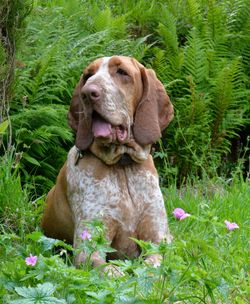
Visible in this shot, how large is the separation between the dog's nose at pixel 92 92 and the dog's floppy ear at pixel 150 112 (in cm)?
44

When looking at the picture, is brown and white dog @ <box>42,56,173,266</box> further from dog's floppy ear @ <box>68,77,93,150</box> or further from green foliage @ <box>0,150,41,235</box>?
green foliage @ <box>0,150,41,235</box>

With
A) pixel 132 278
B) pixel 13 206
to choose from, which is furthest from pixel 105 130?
pixel 132 278

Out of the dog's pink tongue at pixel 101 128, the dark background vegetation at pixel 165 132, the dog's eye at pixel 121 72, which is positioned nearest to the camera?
the dark background vegetation at pixel 165 132

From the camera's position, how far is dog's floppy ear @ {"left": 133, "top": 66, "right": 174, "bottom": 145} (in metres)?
5.70

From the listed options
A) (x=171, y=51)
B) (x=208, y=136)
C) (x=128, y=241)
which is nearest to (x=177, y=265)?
(x=128, y=241)

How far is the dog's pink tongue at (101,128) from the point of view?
5.48 metres

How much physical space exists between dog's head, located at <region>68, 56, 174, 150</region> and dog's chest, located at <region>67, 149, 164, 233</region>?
0.68 ft

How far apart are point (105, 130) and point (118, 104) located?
19 centimetres

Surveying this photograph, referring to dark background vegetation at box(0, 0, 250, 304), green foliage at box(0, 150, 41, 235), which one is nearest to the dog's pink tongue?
dark background vegetation at box(0, 0, 250, 304)

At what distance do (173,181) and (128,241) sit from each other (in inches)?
98.7

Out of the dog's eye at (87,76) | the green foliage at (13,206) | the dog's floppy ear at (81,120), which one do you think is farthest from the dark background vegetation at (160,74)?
the dog's eye at (87,76)

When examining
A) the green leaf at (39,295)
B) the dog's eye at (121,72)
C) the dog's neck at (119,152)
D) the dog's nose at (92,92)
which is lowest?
the green leaf at (39,295)

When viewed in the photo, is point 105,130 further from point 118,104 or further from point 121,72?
point 121,72

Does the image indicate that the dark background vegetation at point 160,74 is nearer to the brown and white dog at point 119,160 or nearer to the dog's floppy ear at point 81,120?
the dog's floppy ear at point 81,120
